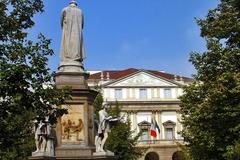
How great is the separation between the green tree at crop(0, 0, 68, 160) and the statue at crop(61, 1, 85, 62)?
17.2 ft

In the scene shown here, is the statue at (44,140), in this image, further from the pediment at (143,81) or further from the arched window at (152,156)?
the arched window at (152,156)

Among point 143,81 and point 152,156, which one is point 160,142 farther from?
point 143,81

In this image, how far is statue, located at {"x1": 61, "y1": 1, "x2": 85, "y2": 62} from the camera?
64.3ft

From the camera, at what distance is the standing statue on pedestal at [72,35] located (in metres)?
19.6

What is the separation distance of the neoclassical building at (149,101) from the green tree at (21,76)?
190 feet

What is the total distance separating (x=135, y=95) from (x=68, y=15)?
54.5 m

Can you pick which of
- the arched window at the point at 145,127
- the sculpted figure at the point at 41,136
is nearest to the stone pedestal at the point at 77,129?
the sculpted figure at the point at 41,136

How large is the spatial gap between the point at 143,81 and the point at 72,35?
54.7 m

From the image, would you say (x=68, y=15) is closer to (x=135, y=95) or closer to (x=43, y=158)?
(x=43, y=158)

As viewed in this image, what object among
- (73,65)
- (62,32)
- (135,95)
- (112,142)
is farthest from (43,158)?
(135,95)

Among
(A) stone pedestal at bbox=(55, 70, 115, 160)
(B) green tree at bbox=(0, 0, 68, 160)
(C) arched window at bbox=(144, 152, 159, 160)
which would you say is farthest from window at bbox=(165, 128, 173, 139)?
(B) green tree at bbox=(0, 0, 68, 160)

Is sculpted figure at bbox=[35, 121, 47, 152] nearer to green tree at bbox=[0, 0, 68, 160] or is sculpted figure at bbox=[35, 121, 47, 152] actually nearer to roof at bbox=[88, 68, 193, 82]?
green tree at bbox=[0, 0, 68, 160]

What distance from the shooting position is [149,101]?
74.6m

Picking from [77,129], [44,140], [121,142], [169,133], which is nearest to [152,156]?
[169,133]
